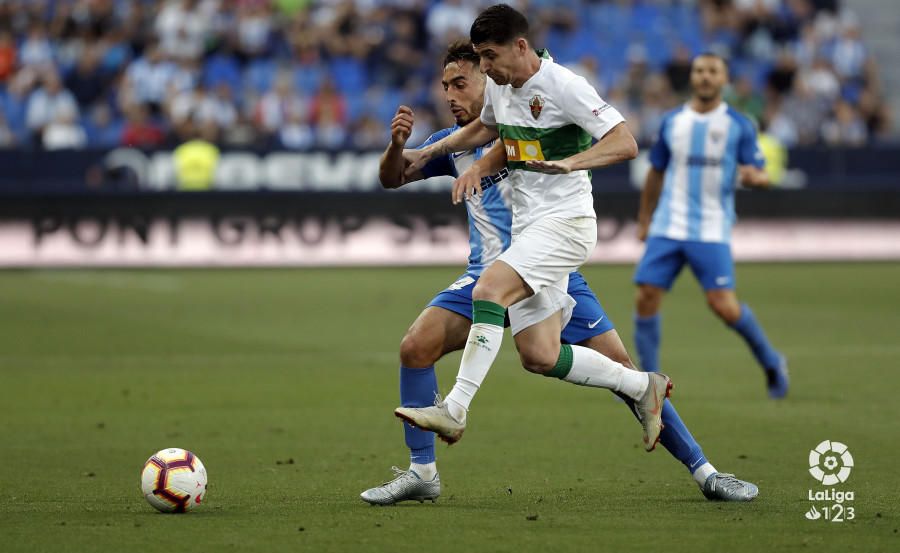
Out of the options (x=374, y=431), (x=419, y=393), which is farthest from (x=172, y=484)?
(x=374, y=431)

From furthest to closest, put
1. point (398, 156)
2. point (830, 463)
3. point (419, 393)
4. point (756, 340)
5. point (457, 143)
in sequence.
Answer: point (756, 340), point (830, 463), point (457, 143), point (398, 156), point (419, 393)

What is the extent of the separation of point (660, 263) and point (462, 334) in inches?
155

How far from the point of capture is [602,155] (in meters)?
5.93

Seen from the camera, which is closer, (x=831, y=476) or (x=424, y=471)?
(x=424, y=471)

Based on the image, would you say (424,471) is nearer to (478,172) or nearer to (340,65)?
(478,172)

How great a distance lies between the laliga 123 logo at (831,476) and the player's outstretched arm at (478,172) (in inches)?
74.4

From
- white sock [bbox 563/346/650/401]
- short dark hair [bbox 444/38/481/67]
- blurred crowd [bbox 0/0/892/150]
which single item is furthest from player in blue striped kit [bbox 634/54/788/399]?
blurred crowd [bbox 0/0/892/150]

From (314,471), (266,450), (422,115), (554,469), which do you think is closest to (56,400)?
(266,450)

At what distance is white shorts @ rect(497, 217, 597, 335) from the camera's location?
6102 millimetres

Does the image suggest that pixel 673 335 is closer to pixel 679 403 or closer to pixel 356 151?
pixel 679 403

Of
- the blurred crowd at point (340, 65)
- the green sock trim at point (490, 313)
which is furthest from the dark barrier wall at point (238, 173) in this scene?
the green sock trim at point (490, 313)

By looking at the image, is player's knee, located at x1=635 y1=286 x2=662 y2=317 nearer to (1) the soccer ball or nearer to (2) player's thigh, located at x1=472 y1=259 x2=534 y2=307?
(2) player's thigh, located at x1=472 y1=259 x2=534 y2=307

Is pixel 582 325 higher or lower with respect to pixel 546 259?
lower

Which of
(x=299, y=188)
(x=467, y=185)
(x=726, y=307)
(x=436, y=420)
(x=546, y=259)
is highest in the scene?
(x=299, y=188)
